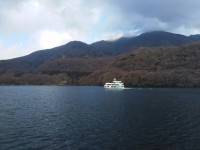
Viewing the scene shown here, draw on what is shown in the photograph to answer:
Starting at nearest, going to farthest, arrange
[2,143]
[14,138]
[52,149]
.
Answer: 1. [52,149]
2. [2,143]
3. [14,138]

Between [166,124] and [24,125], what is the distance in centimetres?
3554

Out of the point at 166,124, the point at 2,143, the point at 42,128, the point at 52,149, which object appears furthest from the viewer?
the point at 166,124

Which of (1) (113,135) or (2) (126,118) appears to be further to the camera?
(2) (126,118)

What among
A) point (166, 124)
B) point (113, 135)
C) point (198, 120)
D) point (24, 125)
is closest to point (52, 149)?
point (113, 135)

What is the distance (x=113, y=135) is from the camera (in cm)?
6250

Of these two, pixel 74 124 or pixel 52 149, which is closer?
pixel 52 149

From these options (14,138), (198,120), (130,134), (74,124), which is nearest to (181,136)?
(130,134)

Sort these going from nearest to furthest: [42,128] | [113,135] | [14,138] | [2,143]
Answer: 1. [2,143]
2. [14,138]
3. [113,135]
4. [42,128]

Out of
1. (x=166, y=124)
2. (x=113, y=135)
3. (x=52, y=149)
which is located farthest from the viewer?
(x=166, y=124)

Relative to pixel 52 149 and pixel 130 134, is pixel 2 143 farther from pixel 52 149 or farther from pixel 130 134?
pixel 130 134

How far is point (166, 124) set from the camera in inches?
2977

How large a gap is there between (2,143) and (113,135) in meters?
22.1

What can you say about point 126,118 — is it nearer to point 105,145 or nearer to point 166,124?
point 166,124

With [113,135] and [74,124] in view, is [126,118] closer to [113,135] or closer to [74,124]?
[74,124]
